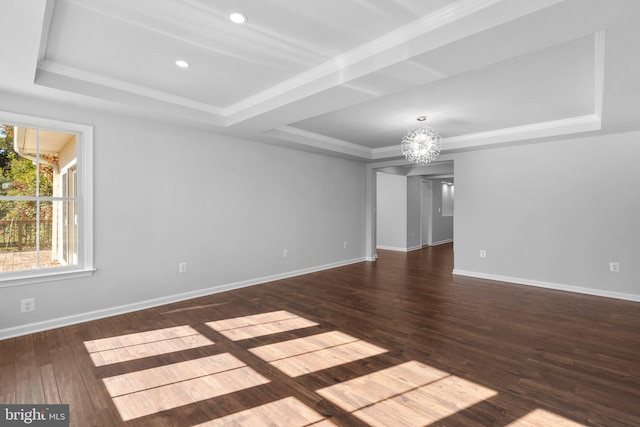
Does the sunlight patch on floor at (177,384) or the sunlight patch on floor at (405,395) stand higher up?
the sunlight patch on floor at (177,384)

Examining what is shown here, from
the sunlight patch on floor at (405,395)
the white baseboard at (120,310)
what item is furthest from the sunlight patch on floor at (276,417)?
the white baseboard at (120,310)

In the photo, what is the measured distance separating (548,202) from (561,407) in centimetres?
394

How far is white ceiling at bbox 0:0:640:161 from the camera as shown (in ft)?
6.43

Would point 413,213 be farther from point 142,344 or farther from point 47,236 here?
point 47,236

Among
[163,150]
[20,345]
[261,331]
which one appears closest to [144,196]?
[163,150]

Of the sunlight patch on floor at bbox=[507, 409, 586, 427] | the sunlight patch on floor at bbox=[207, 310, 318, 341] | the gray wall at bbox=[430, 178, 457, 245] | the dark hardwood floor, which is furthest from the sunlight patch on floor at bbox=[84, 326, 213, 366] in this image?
the gray wall at bbox=[430, 178, 457, 245]

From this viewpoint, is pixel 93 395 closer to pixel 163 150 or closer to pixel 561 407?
pixel 163 150

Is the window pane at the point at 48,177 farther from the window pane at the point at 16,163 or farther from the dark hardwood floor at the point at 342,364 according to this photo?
the dark hardwood floor at the point at 342,364

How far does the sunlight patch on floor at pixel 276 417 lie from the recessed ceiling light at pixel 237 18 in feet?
8.31

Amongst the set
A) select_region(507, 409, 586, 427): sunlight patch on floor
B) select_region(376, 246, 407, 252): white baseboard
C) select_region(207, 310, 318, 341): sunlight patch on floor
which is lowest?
select_region(507, 409, 586, 427): sunlight patch on floor

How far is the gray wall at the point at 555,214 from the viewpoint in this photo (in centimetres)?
446

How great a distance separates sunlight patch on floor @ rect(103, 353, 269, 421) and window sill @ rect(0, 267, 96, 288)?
1.59 metres

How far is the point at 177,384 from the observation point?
2260mm

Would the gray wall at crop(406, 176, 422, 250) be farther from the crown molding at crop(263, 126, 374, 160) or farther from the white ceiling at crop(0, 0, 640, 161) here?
the white ceiling at crop(0, 0, 640, 161)
